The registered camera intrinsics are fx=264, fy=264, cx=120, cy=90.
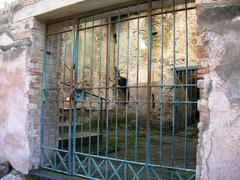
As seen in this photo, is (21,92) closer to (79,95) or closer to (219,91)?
(79,95)

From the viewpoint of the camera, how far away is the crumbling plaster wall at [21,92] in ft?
13.7

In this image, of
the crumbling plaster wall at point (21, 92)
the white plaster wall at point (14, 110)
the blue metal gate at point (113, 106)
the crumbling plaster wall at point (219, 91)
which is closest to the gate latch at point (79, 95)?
the blue metal gate at point (113, 106)

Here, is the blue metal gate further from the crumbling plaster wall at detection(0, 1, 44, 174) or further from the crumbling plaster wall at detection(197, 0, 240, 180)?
the crumbling plaster wall at detection(197, 0, 240, 180)

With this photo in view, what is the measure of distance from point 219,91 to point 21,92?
306 centimetres

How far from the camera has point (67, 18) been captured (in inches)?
167

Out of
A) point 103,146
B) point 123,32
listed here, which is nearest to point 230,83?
point 103,146

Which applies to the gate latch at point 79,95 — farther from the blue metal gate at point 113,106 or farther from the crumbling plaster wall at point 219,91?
the crumbling plaster wall at point 219,91

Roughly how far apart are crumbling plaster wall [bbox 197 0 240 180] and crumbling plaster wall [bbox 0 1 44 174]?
2686mm

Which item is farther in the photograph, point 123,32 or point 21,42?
point 123,32

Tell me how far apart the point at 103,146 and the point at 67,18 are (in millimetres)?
3114

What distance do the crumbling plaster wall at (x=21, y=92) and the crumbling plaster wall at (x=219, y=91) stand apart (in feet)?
8.81

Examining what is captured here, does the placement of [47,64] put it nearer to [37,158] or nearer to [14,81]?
[14,81]

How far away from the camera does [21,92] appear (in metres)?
4.24

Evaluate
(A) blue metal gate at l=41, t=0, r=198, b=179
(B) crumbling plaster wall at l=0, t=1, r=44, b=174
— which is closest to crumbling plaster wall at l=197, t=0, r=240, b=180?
(A) blue metal gate at l=41, t=0, r=198, b=179
